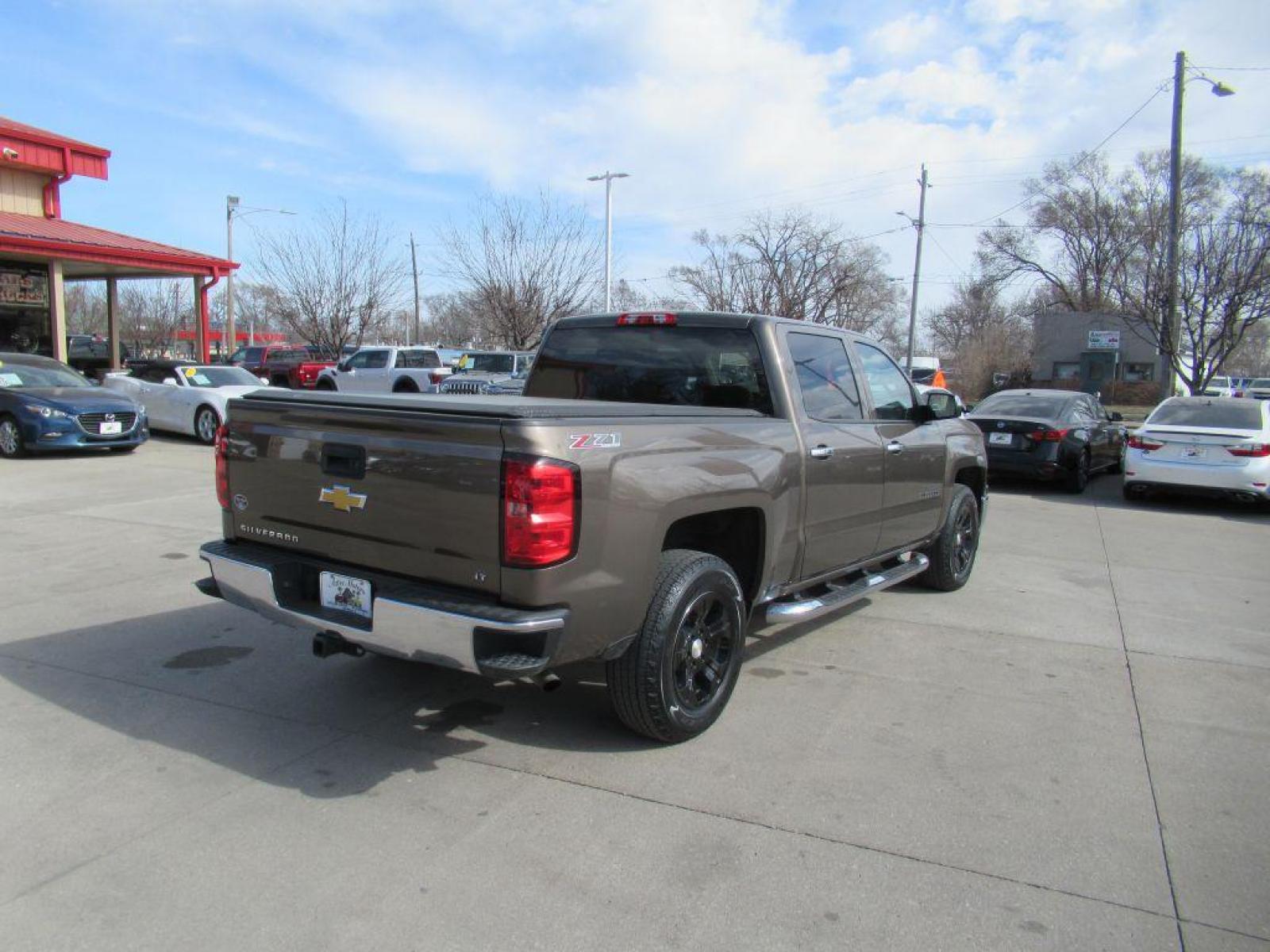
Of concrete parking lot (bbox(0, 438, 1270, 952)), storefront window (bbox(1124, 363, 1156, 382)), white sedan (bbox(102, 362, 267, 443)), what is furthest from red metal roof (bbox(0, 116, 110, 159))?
storefront window (bbox(1124, 363, 1156, 382))

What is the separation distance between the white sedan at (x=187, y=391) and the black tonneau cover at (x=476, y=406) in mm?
12747

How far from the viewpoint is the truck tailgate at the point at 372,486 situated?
3.20 meters

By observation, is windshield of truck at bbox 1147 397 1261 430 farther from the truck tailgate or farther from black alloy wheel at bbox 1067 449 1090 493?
the truck tailgate

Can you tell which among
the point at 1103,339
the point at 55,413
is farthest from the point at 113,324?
the point at 1103,339

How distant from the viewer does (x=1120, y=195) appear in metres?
33.1

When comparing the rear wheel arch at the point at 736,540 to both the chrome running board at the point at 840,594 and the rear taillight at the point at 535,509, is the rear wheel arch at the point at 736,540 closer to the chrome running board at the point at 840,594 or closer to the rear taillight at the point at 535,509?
the chrome running board at the point at 840,594

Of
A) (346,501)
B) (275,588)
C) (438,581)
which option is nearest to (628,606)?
(438,581)

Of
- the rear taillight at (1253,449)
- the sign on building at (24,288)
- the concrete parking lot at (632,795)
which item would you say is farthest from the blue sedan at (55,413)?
the rear taillight at (1253,449)

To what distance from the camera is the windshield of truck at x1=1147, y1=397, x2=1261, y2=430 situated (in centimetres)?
1127

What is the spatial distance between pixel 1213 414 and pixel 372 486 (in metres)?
11.9

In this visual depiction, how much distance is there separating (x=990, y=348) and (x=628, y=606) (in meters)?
47.7

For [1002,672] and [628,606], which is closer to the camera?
[628,606]

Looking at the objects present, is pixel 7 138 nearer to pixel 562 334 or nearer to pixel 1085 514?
pixel 562 334

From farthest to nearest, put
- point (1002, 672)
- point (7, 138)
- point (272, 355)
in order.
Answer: point (272, 355) → point (7, 138) → point (1002, 672)
